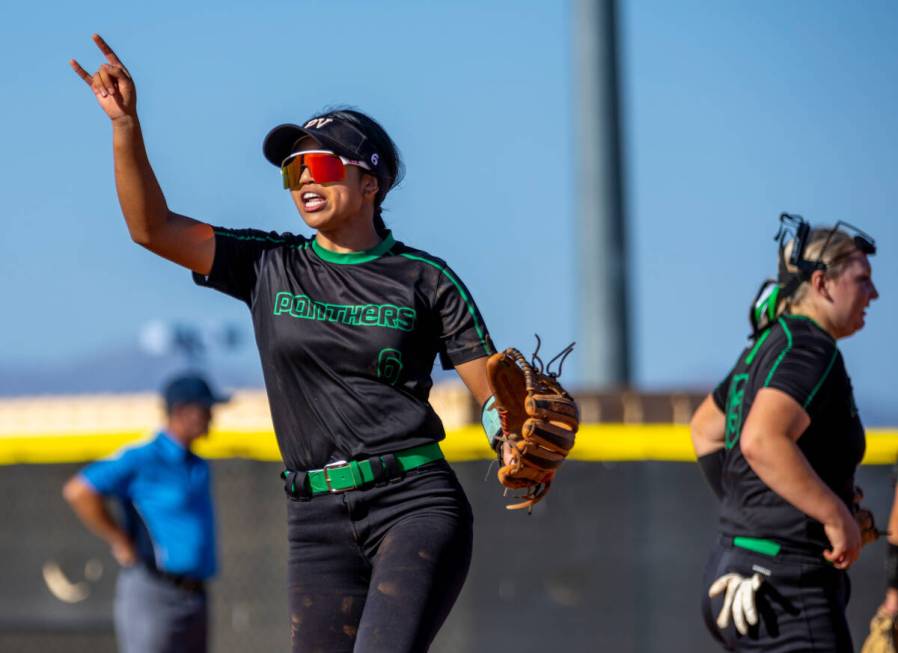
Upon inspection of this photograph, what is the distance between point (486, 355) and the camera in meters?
4.61

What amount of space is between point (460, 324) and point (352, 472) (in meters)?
0.56

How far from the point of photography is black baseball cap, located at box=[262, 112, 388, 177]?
4.70 m

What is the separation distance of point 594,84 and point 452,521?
12.0m

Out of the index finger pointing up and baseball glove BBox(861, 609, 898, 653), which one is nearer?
the index finger pointing up

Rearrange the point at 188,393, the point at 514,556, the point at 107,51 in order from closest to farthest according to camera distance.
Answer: the point at 107,51 → the point at 188,393 → the point at 514,556

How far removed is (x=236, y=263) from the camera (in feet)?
15.4

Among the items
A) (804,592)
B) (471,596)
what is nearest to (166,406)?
(471,596)

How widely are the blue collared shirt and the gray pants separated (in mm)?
104

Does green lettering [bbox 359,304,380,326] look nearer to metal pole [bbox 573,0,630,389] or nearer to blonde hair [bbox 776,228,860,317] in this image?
blonde hair [bbox 776,228,860,317]

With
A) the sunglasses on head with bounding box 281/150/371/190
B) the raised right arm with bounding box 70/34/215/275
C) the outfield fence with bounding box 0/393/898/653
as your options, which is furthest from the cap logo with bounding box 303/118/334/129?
the outfield fence with bounding box 0/393/898/653

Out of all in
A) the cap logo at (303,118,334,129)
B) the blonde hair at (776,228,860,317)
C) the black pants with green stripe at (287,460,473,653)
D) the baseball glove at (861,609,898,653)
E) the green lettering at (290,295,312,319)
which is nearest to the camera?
the black pants with green stripe at (287,460,473,653)

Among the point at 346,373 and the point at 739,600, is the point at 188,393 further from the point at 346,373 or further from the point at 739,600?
the point at 739,600

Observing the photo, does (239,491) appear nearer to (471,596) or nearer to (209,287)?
(471,596)

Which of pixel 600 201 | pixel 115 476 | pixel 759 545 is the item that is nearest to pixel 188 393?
pixel 115 476
